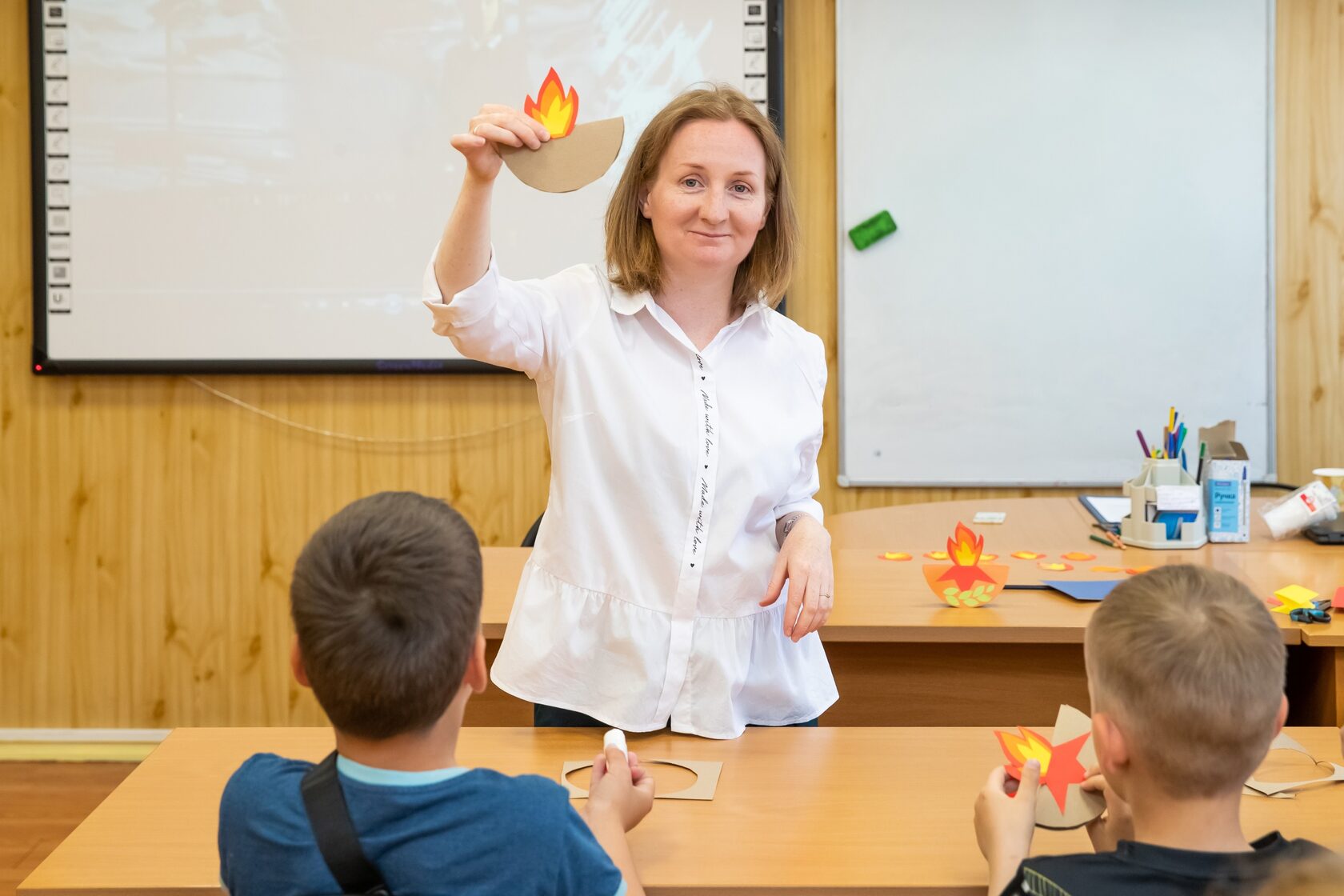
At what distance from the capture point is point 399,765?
3.15ft

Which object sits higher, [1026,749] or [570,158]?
[570,158]

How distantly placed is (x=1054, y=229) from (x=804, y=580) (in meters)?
2.42

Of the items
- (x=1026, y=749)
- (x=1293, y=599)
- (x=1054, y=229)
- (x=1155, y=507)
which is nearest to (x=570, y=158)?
(x=1026, y=749)

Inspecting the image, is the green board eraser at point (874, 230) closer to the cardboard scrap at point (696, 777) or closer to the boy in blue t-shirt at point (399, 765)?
the cardboard scrap at point (696, 777)

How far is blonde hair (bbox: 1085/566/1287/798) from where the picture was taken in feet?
3.24

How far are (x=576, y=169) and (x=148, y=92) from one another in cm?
261

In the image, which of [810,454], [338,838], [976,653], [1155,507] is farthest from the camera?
[1155,507]

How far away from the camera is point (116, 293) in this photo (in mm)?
3439

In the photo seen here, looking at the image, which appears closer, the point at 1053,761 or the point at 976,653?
the point at 1053,761

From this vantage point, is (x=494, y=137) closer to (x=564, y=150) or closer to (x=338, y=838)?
(x=564, y=150)

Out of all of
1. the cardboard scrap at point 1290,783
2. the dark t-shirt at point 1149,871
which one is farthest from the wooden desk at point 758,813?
the dark t-shirt at point 1149,871

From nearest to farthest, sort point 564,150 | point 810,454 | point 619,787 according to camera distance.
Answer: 1. point 619,787
2. point 564,150
3. point 810,454

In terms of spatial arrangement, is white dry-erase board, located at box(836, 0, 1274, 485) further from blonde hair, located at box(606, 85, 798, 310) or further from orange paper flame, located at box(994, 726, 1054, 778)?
orange paper flame, located at box(994, 726, 1054, 778)

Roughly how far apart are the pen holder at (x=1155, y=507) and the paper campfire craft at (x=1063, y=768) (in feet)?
4.64
